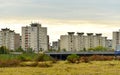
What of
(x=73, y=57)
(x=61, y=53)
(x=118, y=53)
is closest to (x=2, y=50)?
(x=61, y=53)

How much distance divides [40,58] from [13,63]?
20374mm

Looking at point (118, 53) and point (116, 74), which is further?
point (118, 53)

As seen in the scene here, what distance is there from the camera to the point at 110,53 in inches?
6516

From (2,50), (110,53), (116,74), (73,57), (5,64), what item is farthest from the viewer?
(110,53)

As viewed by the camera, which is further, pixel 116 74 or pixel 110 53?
pixel 110 53

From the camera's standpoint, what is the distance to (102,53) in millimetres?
166750

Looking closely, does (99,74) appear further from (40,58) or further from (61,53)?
(61,53)

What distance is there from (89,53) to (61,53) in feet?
40.9

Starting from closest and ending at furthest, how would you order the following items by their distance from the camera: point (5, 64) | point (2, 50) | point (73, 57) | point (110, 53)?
point (5, 64) → point (73, 57) → point (2, 50) → point (110, 53)

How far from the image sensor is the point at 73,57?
316ft

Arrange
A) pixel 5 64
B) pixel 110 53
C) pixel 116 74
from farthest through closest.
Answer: pixel 110 53
pixel 5 64
pixel 116 74

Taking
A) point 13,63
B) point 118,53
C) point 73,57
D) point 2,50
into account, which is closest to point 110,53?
point 118,53

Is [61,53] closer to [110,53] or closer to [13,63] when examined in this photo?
[110,53]

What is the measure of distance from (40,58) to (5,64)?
24.3 m
